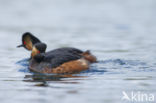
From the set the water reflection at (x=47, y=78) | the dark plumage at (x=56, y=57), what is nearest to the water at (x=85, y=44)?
the water reflection at (x=47, y=78)

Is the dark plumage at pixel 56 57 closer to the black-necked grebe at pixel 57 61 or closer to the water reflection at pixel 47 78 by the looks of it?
the black-necked grebe at pixel 57 61

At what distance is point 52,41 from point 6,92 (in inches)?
362

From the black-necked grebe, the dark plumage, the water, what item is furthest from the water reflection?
the dark plumage

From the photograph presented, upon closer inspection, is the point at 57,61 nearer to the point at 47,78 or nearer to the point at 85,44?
the point at 47,78

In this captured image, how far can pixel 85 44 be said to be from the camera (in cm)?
1759

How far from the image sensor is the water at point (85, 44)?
9.30 m

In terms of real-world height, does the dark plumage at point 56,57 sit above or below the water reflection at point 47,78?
above

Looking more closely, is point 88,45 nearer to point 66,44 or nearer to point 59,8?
point 66,44

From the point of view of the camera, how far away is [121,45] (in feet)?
56.0

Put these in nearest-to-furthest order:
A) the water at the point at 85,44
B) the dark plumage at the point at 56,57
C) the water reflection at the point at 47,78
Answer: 1. the water at the point at 85,44
2. the water reflection at the point at 47,78
3. the dark plumage at the point at 56,57

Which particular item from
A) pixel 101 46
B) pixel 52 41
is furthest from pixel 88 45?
pixel 52 41

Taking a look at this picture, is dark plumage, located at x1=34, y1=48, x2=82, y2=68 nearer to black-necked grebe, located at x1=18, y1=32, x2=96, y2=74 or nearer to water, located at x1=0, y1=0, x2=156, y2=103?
black-necked grebe, located at x1=18, y1=32, x2=96, y2=74

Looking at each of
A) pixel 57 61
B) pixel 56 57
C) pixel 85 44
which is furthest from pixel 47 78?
pixel 85 44

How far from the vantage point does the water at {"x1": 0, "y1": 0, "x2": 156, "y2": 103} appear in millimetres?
9297
